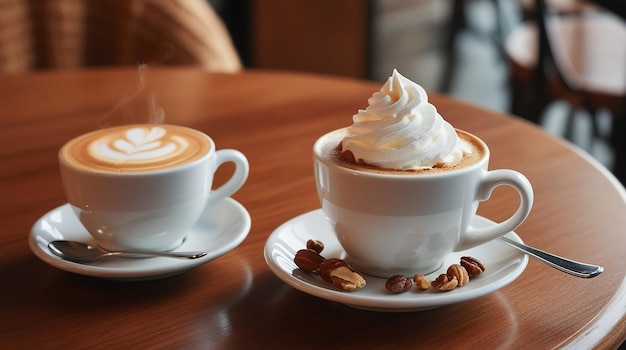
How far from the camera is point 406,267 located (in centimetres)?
61

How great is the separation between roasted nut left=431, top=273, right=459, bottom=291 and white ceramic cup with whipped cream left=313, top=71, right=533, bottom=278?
3cm

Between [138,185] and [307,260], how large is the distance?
0.15 meters

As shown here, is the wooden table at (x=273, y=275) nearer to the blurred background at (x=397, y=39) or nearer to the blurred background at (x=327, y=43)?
the blurred background at (x=327, y=43)

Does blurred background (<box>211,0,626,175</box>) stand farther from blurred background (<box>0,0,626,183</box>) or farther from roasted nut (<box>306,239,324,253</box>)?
roasted nut (<box>306,239,324,253</box>)

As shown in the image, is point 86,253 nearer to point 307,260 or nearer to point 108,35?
point 307,260

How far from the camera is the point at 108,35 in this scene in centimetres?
177

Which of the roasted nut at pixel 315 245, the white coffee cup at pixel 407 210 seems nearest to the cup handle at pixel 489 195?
the white coffee cup at pixel 407 210

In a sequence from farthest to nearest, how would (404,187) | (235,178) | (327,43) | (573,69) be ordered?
(327,43)
(573,69)
(235,178)
(404,187)

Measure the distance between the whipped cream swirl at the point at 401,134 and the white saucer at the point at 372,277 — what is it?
89mm

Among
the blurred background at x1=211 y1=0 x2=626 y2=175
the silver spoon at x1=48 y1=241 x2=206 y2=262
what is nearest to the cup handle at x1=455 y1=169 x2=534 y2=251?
the silver spoon at x1=48 y1=241 x2=206 y2=262

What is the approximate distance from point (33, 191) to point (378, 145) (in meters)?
0.42

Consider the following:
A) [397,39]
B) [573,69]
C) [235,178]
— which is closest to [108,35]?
[573,69]

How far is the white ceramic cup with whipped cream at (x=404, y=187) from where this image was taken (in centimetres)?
57

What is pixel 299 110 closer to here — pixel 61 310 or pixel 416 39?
pixel 61 310
